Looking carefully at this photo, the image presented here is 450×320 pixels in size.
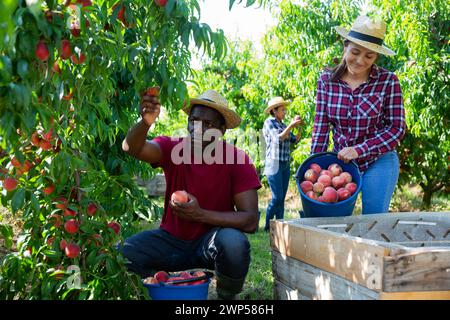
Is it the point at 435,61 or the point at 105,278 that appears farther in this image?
the point at 435,61

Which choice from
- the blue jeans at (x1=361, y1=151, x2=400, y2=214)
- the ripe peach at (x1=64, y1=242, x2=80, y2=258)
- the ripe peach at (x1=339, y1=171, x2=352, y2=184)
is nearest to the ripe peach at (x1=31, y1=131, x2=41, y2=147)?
the ripe peach at (x1=64, y1=242, x2=80, y2=258)

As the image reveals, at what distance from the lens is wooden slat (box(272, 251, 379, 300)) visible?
228cm

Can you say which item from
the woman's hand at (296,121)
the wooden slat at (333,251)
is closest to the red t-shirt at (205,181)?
the wooden slat at (333,251)

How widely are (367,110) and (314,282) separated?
103cm

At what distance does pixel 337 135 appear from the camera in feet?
10.7

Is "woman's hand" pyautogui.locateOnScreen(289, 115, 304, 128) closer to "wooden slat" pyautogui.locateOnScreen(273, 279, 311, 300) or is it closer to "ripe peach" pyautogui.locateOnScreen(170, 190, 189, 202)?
"wooden slat" pyautogui.locateOnScreen(273, 279, 311, 300)

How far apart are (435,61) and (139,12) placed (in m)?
4.48

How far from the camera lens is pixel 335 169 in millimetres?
3135

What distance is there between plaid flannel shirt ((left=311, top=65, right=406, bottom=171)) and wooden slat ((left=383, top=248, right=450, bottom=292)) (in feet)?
3.26

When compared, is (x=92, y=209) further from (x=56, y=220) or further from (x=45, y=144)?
(x=45, y=144)

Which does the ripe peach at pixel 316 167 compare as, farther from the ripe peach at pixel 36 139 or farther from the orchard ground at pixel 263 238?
the ripe peach at pixel 36 139

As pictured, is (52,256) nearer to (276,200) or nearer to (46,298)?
(46,298)

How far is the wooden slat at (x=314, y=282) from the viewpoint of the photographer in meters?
2.28
